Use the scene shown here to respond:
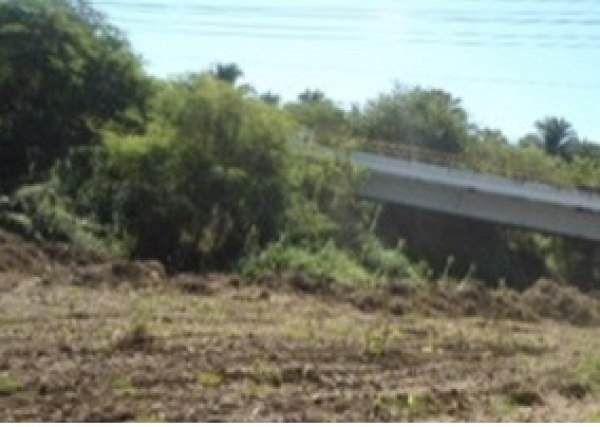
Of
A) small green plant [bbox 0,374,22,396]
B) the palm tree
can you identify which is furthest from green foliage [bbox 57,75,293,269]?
the palm tree

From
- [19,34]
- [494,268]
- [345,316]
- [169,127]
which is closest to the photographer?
[345,316]

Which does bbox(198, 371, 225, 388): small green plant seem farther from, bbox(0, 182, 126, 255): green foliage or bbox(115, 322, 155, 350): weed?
bbox(0, 182, 126, 255): green foliage

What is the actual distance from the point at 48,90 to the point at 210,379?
2514cm

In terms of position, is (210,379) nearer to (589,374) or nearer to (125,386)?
(125,386)

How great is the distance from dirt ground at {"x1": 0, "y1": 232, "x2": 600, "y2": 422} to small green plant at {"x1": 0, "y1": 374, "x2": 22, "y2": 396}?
0.06ft

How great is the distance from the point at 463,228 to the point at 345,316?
3653 cm

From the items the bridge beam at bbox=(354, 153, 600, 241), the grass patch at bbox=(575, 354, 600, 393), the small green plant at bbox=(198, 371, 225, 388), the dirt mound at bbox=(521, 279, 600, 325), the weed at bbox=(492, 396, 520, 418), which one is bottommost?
the dirt mound at bbox=(521, 279, 600, 325)

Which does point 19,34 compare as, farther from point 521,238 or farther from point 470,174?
point 521,238

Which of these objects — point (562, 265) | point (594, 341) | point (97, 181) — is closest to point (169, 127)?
point (97, 181)

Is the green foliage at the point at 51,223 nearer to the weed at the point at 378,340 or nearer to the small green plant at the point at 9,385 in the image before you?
the weed at the point at 378,340

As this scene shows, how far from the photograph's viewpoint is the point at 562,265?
5450cm

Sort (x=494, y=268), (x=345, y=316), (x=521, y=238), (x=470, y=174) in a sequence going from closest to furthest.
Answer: (x=345, y=316)
(x=470, y=174)
(x=494, y=268)
(x=521, y=238)

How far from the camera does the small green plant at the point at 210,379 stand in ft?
34.9

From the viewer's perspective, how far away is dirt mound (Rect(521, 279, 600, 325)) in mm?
23172
